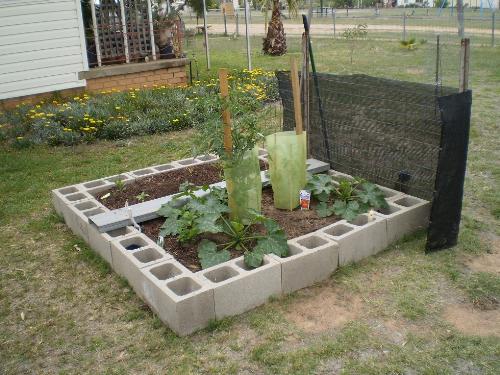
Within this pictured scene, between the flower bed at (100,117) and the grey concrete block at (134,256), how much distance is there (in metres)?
3.54

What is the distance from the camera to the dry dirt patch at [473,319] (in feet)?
11.9

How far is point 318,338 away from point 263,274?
23.4 inches

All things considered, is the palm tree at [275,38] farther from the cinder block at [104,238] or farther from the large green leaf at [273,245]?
the large green leaf at [273,245]

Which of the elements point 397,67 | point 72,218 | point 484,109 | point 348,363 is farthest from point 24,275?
point 397,67

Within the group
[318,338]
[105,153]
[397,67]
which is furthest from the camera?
[397,67]

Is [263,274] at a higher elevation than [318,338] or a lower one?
higher

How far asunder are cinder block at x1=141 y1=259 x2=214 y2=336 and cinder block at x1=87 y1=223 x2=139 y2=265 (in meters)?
0.71

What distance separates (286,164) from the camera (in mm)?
5086

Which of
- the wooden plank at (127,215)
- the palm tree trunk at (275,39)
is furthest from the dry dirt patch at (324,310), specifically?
the palm tree trunk at (275,39)

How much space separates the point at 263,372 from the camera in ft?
10.8

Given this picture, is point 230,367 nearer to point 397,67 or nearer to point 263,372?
point 263,372

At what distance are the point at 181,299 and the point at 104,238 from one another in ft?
4.31

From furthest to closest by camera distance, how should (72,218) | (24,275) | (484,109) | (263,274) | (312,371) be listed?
1. (484,109)
2. (72,218)
3. (24,275)
4. (263,274)
5. (312,371)

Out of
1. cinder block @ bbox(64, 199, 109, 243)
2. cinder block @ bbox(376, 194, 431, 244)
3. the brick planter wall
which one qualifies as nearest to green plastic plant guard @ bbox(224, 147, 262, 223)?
cinder block @ bbox(376, 194, 431, 244)
